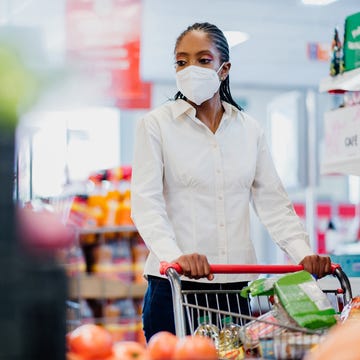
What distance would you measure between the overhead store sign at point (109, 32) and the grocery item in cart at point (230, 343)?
4399mm

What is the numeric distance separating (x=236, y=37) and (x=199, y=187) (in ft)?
28.8

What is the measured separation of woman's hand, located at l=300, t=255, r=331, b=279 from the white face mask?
74cm

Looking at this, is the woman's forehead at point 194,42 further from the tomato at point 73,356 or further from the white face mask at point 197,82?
the tomato at point 73,356

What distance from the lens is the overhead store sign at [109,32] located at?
23.1 feet

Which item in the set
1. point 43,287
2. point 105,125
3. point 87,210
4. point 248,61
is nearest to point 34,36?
point 43,287

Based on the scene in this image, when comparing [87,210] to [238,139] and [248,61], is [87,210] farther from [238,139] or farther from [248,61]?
[248,61]

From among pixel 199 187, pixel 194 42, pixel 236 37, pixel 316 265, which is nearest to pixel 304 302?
pixel 316 265

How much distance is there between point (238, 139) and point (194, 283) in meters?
0.58

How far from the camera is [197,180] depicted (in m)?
3.09

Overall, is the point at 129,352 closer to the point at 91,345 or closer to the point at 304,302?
the point at 91,345

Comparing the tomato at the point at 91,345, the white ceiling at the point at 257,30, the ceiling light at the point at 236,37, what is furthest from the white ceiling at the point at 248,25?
the tomato at the point at 91,345

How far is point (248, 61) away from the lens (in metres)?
13.4

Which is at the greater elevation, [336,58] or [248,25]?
[248,25]

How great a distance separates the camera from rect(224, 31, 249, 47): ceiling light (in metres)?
11.3
